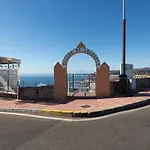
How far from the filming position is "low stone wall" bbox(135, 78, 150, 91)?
17.1 metres

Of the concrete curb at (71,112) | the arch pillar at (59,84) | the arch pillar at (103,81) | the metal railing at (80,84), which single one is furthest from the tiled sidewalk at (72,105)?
the metal railing at (80,84)

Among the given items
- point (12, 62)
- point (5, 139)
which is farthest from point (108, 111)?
point (12, 62)

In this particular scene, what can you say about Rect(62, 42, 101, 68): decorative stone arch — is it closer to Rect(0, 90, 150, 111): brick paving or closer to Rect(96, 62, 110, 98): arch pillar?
Rect(96, 62, 110, 98): arch pillar

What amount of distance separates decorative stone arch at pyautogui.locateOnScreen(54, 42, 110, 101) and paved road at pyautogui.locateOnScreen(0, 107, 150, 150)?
200 inches

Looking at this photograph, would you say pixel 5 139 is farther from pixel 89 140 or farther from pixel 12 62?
pixel 12 62

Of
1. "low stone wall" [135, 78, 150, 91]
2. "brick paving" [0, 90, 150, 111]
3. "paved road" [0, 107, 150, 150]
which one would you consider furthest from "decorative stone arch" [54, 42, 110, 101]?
"paved road" [0, 107, 150, 150]

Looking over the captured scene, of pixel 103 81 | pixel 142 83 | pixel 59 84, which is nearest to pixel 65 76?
pixel 59 84

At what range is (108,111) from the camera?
30.1 ft

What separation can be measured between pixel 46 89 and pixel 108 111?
5136 millimetres

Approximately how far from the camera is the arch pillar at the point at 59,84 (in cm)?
1318

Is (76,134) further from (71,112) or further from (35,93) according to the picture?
(35,93)

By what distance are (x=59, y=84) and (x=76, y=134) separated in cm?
728

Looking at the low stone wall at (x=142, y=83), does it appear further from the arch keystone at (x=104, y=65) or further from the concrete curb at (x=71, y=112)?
the concrete curb at (x=71, y=112)

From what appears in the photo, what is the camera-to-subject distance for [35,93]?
504 inches
